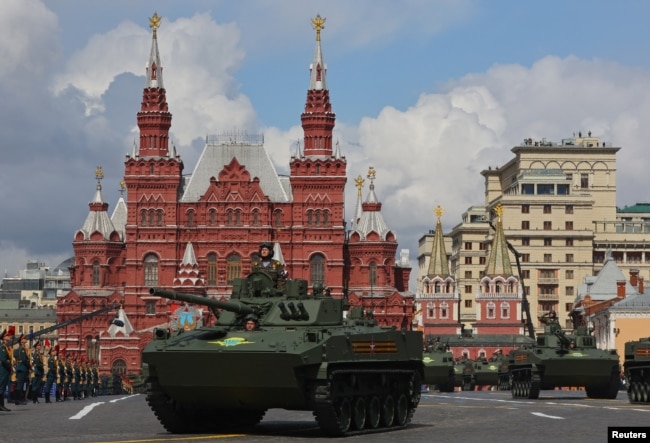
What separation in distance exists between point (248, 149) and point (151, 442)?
106m

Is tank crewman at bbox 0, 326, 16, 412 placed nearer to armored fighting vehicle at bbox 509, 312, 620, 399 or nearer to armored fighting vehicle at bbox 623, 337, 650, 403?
armored fighting vehicle at bbox 623, 337, 650, 403

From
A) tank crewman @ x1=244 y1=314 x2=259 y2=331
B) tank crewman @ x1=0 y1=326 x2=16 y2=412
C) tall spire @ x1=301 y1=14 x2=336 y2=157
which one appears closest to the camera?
tank crewman @ x1=244 y1=314 x2=259 y2=331

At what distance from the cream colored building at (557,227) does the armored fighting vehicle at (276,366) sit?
13020 centimetres

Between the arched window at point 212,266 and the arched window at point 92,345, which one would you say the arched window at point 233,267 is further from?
the arched window at point 92,345

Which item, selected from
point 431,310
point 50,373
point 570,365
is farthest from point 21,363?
point 431,310

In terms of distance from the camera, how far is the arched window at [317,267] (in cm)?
12188

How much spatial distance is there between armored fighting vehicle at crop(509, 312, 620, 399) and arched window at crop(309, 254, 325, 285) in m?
75.7

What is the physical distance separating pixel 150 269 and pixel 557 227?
56105mm

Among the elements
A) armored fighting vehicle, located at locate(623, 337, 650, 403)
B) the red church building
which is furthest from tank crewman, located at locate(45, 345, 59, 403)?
the red church building

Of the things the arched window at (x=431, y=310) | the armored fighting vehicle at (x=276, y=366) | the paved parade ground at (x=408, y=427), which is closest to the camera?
the paved parade ground at (x=408, y=427)

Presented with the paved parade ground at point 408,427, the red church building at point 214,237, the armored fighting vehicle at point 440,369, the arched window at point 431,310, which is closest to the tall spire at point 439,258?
the arched window at point 431,310

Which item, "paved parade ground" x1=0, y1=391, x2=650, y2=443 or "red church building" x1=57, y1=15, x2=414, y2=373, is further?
"red church building" x1=57, y1=15, x2=414, y2=373

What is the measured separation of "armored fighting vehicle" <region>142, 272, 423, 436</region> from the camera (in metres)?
24.2

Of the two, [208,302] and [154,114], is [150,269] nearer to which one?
[154,114]
